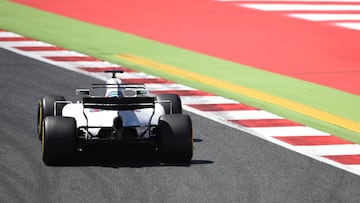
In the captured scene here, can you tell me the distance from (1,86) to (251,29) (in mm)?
10729

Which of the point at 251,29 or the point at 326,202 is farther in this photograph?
the point at 251,29

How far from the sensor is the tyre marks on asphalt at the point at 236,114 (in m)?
17.6

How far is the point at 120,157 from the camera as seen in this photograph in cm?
1655

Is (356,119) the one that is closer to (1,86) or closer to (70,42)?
(1,86)

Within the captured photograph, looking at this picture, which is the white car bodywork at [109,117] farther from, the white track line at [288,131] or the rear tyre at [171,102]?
the white track line at [288,131]

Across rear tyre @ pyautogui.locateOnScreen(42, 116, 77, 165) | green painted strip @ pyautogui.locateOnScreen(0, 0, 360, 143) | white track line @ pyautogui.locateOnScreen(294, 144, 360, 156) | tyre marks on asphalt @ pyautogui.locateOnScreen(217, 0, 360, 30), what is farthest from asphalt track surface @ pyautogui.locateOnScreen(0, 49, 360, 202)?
tyre marks on asphalt @ pyautogui.locateOnScreen(217, 0, 360, 30)

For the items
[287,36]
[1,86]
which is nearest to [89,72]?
[1,86]

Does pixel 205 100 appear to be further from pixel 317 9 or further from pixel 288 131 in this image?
pixel 317 9

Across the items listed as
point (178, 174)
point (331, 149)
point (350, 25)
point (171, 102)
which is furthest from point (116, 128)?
point (350, 25)

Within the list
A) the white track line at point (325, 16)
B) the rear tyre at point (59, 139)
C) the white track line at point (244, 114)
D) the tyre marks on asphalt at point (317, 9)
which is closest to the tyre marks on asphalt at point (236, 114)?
the white track line at point (244, 114)

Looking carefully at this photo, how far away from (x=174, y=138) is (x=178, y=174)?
58cm

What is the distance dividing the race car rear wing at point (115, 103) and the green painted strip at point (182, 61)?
4.30 metres

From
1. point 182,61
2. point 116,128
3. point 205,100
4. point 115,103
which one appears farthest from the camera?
point 182,61

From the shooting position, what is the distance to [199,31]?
3094 cm
